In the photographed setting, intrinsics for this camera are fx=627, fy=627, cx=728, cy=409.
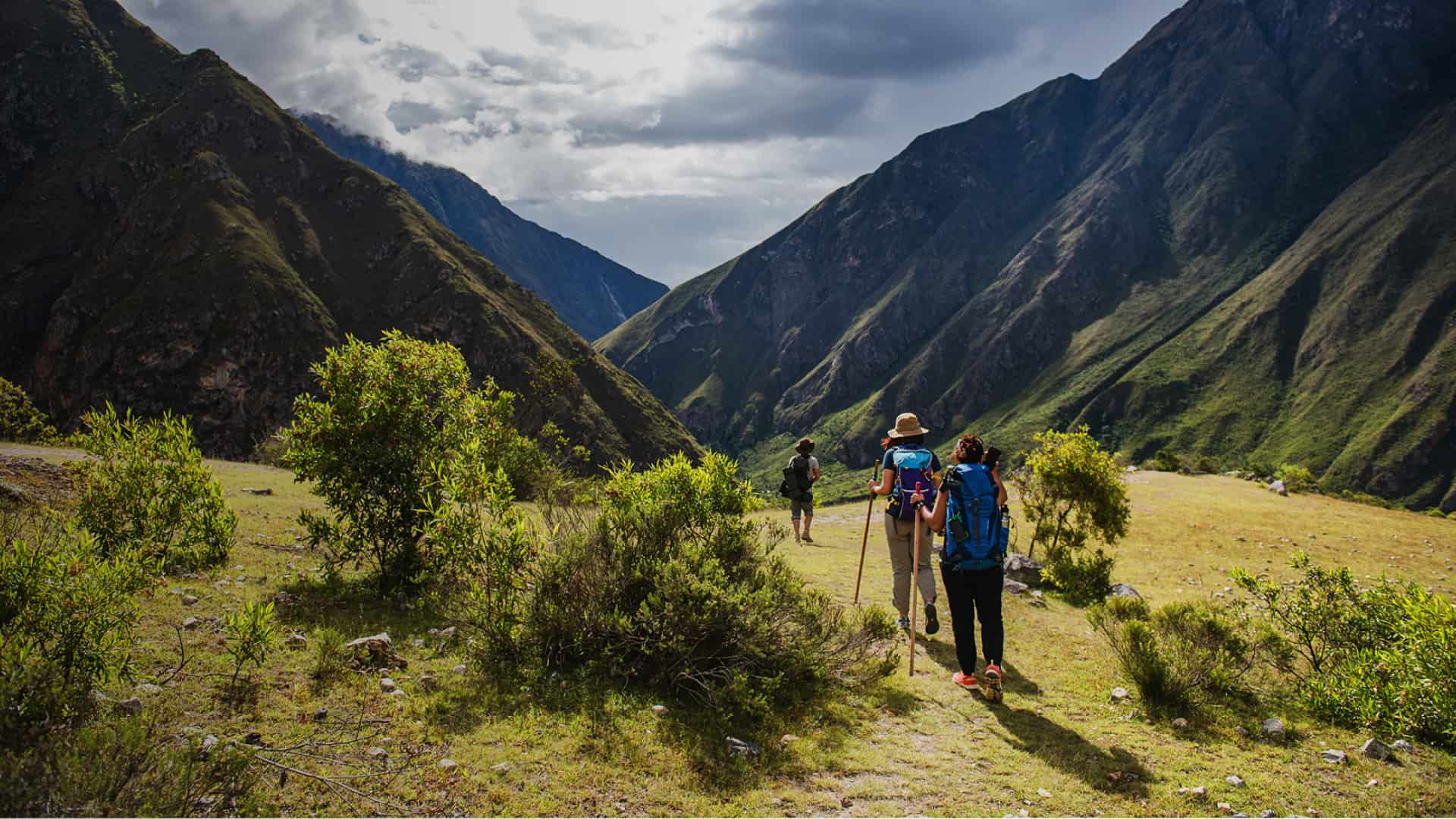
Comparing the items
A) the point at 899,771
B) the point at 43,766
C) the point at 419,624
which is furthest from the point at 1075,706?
the point at 43,766

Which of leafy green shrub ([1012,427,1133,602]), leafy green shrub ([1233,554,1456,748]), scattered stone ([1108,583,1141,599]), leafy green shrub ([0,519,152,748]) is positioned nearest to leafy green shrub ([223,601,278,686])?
leafy green shrub ([0,519,152,748])

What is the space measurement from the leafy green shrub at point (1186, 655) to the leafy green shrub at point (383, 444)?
27.5 feet

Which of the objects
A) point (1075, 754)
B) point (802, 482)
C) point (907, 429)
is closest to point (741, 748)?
point (1075, 754)

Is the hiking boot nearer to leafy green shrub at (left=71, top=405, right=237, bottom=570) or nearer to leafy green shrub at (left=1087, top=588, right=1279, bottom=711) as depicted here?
leafy green shrub at (left=1087, top=588, right=1279, bottom=711)

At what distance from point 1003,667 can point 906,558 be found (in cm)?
188

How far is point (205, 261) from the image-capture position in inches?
3999

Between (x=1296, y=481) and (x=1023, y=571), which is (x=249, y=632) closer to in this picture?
(x=1023, y=571)

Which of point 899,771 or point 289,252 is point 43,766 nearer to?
point 899,771

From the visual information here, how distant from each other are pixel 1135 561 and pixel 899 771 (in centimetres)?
1847

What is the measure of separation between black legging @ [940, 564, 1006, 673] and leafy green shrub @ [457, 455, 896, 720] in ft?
3.06

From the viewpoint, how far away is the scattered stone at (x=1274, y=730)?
6.34 metres

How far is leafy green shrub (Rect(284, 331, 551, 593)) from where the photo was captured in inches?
346

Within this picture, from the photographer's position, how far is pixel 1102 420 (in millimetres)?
177875

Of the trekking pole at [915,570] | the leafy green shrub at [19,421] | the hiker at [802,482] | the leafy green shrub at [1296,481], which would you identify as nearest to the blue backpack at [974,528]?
the trekking pole at [915,570]
